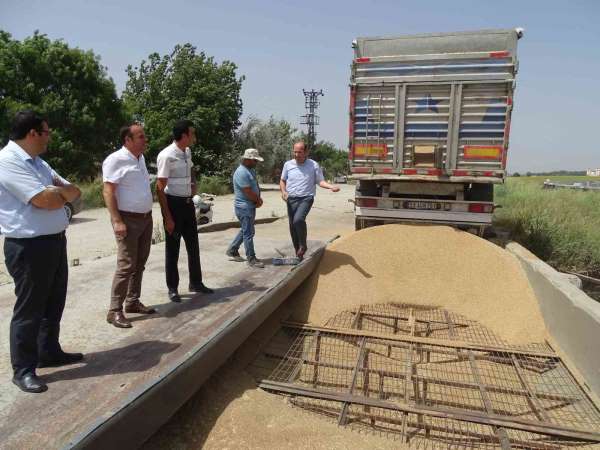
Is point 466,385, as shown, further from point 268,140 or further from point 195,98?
point 268,140

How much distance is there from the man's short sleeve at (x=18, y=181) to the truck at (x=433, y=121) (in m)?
5.59

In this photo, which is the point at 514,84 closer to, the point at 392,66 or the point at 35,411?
the point at 392,66

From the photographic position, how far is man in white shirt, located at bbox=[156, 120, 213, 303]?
393 centimetres

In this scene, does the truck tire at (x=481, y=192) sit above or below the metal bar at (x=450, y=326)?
above

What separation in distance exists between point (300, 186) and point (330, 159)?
59833mm

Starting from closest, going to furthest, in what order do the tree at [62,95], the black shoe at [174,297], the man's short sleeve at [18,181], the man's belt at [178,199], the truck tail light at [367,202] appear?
the man's short sleeve at [18,181]
the man's belt at [178,199]
the black shoe at [174,297]
the truck tail light at [367,202]
the tree at [62,95]

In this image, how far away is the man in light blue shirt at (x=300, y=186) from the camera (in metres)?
5.54

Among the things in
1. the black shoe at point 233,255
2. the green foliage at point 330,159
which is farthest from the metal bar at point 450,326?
the green foliage at point 330,159

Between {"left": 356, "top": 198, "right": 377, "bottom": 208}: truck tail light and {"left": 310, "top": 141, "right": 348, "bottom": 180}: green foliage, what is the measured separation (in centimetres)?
4391

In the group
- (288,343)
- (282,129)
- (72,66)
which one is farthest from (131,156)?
(282,129)

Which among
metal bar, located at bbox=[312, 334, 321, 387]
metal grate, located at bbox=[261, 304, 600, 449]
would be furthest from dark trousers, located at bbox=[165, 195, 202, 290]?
metal bar, located at bbox=[312, 334, 321, 387]

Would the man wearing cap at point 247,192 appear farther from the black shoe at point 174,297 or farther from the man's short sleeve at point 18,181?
the man's short sleeve at point 18,181

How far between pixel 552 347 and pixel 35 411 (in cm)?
468

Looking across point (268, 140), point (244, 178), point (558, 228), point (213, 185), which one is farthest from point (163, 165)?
point (268, 140)
